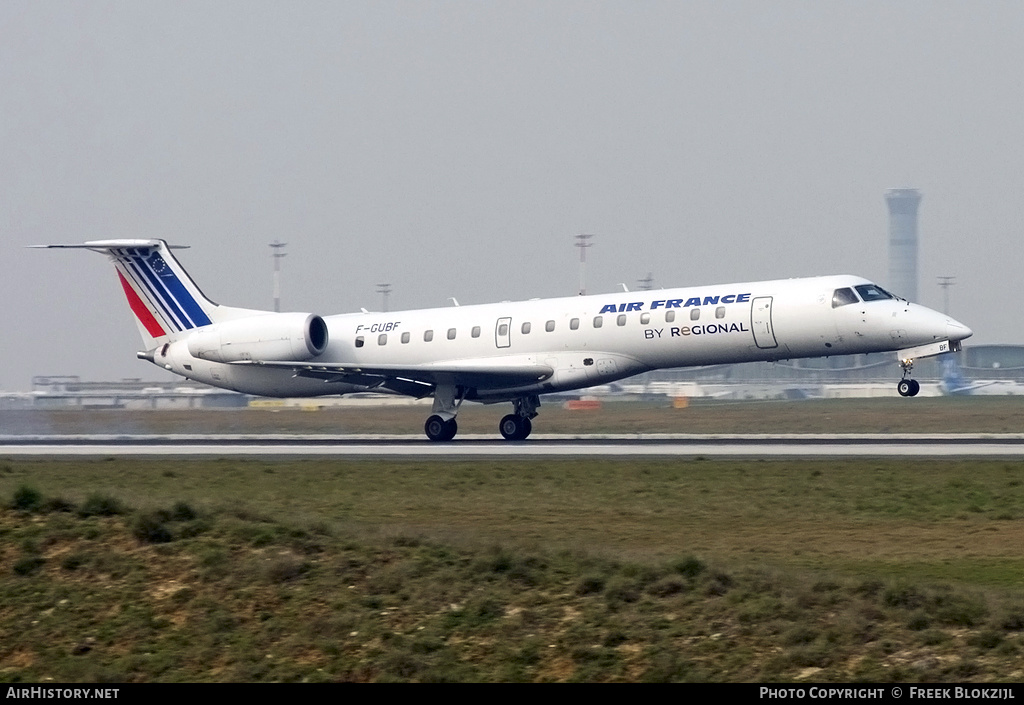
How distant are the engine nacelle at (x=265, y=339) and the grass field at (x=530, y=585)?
16082 millimetres

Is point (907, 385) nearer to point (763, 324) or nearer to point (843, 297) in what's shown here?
point (843, 297)

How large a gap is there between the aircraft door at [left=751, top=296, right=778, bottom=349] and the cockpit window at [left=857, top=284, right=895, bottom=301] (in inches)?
95.5

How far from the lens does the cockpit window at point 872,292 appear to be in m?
33.9

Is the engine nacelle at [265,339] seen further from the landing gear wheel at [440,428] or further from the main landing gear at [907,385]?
the main landing gear at [907,385]

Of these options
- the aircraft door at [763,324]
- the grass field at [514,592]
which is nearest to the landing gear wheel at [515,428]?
the aircraft door at [763,324]

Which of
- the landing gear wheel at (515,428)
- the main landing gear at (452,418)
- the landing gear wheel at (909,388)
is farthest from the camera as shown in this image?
the landing gear wheel at (515,428)

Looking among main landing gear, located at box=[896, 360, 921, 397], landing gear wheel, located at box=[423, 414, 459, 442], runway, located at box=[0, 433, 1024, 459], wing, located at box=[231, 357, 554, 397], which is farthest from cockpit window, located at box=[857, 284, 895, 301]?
landing gear wheel, located at box=[423, 414, 459, 442]

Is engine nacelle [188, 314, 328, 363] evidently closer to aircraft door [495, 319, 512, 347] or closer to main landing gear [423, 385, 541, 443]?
main landing gear [423, 385, 541, 443]

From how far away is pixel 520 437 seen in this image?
3931 centimetres

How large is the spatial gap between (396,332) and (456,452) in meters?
7.88

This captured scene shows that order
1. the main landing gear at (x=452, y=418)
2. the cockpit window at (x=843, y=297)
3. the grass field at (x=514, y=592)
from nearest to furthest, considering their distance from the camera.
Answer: the grass field at (x=514, y=592) → the cockpit window at (x=843, y=297) → the main landing gear at (x=452, y=418)

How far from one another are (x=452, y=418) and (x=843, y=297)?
1236 centimetres

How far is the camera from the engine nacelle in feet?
133
